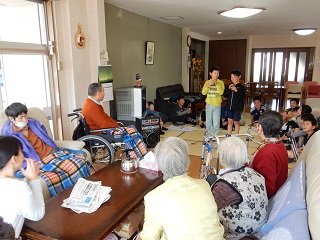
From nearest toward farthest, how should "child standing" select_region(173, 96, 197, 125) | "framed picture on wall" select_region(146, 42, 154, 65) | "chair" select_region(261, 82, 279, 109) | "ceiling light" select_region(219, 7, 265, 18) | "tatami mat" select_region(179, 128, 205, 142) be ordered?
"ceiling light" select_region(219, 7, 265, 18), "tatami mat" select_region(179, 128, 205, 142), "framed picture on wall" select_region(146, 42, 154, 65), "child standing" select_region(173, 96, 197, 125), "chair" select_region(261, 82, 279, 109)

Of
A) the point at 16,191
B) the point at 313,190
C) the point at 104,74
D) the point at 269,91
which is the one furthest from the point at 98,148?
the point at 269,91

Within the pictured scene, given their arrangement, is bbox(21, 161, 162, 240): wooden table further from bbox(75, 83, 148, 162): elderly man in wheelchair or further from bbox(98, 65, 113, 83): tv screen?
bbox(98, 65, 113, 83): tv screen

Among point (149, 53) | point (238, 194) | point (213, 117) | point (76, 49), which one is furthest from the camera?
point (149, 53)

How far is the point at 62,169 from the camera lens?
230 centimetres

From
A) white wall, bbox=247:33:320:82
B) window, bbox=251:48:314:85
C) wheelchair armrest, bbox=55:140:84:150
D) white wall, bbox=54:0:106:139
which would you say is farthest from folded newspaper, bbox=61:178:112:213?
window, bbox=251:48:314:85

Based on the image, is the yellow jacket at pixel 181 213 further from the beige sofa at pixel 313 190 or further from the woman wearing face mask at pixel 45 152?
the woman wearing face mask at pixel 45 152

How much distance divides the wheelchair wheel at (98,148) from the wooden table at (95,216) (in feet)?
2.77

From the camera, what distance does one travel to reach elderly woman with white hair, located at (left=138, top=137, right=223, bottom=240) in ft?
3.63

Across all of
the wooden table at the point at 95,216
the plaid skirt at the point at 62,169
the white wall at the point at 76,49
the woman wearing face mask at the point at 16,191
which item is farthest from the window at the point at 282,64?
the woman wearing face mask at the point at 16,191

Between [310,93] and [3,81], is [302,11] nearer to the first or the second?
[310,93]

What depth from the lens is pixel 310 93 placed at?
25.8 ft

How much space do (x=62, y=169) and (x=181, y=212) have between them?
1.51 m

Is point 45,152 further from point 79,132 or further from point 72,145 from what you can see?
point 79,132

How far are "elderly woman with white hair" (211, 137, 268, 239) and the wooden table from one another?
0.59 meters
